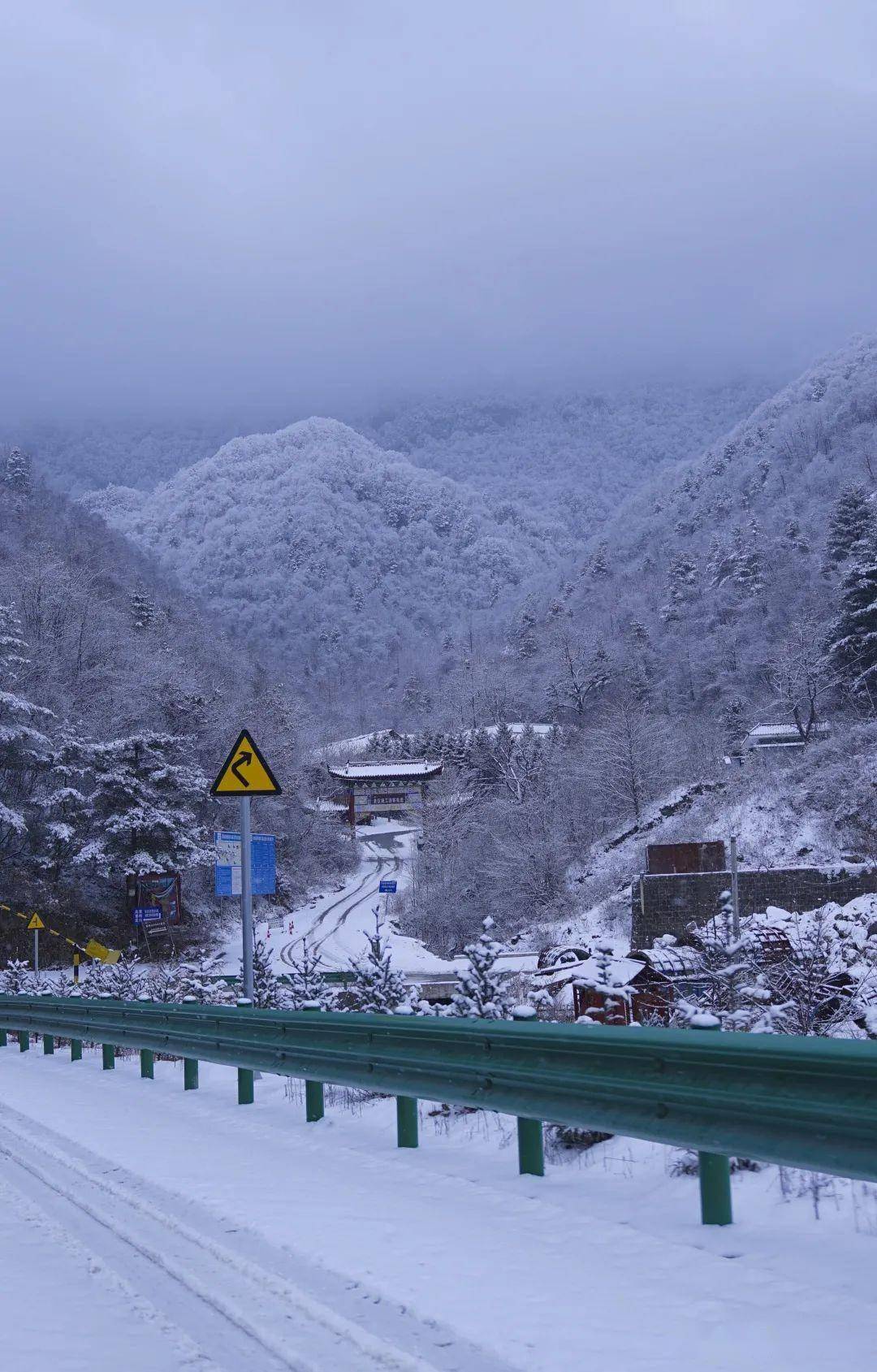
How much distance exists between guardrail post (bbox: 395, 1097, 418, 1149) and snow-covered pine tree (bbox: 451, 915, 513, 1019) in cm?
132

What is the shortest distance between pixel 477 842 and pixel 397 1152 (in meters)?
58.9

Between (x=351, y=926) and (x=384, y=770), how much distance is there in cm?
5619

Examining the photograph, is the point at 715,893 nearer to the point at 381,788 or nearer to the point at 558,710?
the point at 558,710

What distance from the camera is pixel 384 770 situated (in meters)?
115

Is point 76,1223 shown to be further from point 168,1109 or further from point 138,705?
point 138,705

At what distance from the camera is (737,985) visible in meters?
8.59

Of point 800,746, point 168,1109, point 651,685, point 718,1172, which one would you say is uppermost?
point 651,685

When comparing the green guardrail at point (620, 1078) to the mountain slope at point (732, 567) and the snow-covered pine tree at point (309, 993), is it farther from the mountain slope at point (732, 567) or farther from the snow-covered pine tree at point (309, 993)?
the mountain slope at point (732, 567)

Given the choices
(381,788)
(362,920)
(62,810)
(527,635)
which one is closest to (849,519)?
(362,920)

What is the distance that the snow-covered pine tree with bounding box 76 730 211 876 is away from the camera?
5041cm

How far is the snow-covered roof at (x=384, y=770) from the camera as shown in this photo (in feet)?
370

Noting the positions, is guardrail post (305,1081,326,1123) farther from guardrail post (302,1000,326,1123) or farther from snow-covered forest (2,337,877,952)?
snow-covered forest (2,337,877,952)

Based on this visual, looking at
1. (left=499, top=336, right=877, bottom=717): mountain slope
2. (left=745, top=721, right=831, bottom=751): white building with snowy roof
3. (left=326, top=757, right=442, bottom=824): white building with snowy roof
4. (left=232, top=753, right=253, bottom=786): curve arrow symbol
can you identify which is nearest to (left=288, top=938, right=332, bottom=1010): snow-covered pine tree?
(left=232, top=753, right=253, bottom=786): curve arrow symbol

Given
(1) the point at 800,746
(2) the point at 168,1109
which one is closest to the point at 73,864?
(1) the point at 800,746
